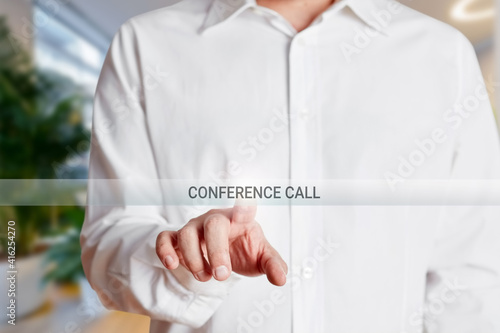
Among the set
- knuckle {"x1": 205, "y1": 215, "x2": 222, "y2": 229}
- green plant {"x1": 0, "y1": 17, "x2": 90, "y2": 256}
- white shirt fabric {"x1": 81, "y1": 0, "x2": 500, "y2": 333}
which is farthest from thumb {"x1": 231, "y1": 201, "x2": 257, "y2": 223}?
green plant {"x1": 0, "y1": 17, "x2": 90, "y2": 256}

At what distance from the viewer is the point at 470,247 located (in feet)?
2.31

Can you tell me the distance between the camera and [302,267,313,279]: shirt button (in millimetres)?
677

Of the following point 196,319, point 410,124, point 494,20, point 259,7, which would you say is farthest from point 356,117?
point 494,20

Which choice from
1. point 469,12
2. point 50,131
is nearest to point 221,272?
point 469,12

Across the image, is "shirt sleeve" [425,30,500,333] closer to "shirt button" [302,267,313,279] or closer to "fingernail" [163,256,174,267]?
"shirt button" [302,267,313,279]

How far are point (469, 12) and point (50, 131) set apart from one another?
1.34 metres

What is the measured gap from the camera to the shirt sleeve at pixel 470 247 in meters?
0.70

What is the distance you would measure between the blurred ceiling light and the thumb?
0.87 metres

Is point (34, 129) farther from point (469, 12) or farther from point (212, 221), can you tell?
point (212, 221)

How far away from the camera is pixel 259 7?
73 centimetres

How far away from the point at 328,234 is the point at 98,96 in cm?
35

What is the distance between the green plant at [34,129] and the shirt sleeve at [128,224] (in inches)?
41.9

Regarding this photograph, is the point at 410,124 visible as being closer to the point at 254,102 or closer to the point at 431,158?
the point at 431,158

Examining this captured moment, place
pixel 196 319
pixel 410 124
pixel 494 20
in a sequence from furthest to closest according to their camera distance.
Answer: pixel 494 20 → pixel 410 124 → pixel 196 319
